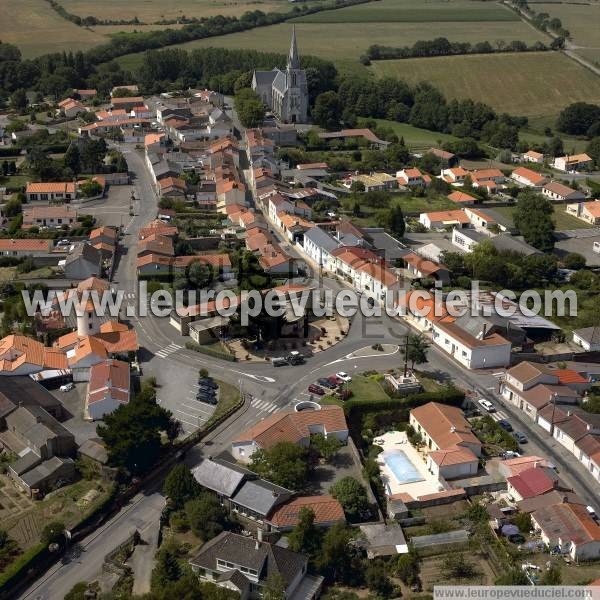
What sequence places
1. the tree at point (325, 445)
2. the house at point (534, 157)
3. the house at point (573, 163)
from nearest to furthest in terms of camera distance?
the tree at point (325, 445)
the house at point (573, 163)
the house at point (534, 157)

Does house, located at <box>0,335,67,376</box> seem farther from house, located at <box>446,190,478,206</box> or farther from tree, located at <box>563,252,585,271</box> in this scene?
house, located at <box>446,190,478,206</box>

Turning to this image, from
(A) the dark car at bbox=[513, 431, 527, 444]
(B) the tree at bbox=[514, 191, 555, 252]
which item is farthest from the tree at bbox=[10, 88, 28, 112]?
(A) the dark car at bbox=[513, 431, 527, 444]

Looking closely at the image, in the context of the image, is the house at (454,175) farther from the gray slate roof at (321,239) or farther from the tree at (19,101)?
the tree at (19,101)

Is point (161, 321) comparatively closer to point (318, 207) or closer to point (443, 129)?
point (318, 207)

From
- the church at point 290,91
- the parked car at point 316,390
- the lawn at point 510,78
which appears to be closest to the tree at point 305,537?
the parked car at point 316,390

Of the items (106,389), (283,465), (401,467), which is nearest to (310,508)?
(283,465)

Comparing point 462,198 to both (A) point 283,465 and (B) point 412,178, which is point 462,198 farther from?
(A) point 283,465

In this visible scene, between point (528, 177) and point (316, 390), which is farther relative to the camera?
point (528, 177)
